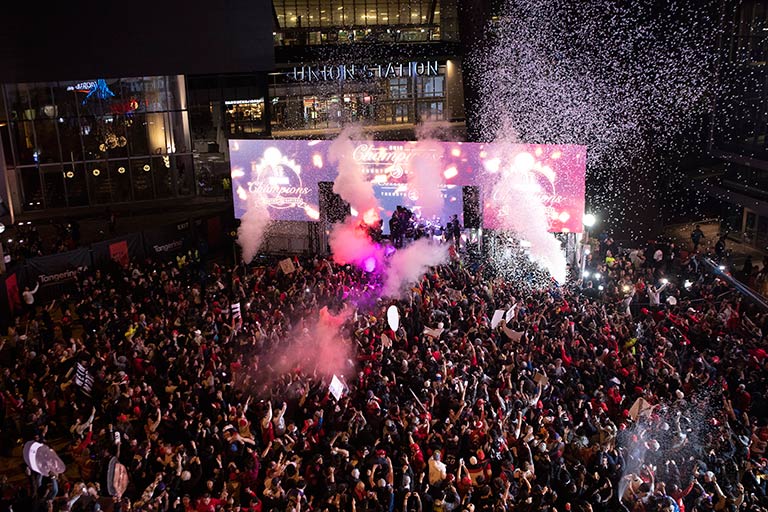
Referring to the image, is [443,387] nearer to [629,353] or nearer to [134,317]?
[629,353]

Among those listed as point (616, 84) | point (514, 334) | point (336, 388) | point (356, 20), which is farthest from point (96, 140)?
point (336, 388)

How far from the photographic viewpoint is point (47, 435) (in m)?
13.1

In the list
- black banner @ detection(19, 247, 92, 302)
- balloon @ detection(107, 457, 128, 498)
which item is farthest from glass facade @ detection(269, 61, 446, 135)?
balloon @ detection(107, 457, 128, 498)

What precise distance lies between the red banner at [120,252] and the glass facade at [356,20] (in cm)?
1806

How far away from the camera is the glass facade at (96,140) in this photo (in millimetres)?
27516

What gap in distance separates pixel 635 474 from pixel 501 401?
2262 millimetres

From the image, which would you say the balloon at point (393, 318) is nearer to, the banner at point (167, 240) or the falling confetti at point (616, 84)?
the banner at point (167, 240)

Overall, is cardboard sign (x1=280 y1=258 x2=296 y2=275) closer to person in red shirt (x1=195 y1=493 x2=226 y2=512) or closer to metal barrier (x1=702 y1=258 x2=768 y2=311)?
person in red shirt (x1=195 y1=493 x2=226 y2=512)

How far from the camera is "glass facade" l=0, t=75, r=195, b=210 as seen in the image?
27516 mm

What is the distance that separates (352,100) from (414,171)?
1560cm

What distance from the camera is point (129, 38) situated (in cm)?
2684

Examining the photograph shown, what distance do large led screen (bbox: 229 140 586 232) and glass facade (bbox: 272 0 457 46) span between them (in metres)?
16.6

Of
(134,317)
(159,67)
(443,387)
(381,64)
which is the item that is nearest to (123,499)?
(443,387)

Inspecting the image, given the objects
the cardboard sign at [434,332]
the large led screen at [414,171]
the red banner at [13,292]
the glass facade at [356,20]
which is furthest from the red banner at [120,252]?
the glass facade at [356,20]
